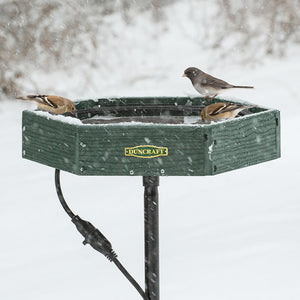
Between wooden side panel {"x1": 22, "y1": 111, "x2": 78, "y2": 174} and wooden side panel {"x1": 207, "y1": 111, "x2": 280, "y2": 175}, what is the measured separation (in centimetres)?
53

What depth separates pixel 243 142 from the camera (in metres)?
3.54

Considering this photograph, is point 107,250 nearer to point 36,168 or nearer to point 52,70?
point 36,168

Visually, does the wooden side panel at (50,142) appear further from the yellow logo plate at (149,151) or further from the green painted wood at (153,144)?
the yellow logo plate at (149,151)

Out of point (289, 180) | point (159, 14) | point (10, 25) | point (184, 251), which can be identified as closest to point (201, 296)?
point (184, 251)

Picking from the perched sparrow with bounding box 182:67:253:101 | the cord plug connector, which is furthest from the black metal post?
the perched sparrow with bounding box 182:67:253:101

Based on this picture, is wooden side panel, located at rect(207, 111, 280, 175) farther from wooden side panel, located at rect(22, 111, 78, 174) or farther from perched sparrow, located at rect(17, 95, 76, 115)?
perched sparrow, located at rect(17, 95, 76, 115)

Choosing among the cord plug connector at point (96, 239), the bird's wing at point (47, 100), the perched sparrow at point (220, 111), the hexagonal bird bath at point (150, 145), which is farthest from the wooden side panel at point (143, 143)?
the cord plug connector at point (96, 239)

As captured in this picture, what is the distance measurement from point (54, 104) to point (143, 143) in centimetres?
57

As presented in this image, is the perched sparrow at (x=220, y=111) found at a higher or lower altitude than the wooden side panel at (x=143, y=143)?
higher

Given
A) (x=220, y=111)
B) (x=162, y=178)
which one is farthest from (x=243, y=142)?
(x=162, y=178)

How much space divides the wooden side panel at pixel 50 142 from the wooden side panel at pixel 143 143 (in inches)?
2.6

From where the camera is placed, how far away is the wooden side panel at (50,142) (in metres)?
Result: 3.44

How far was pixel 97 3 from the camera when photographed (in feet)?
33.3

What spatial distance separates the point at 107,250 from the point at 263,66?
20.4 feet
